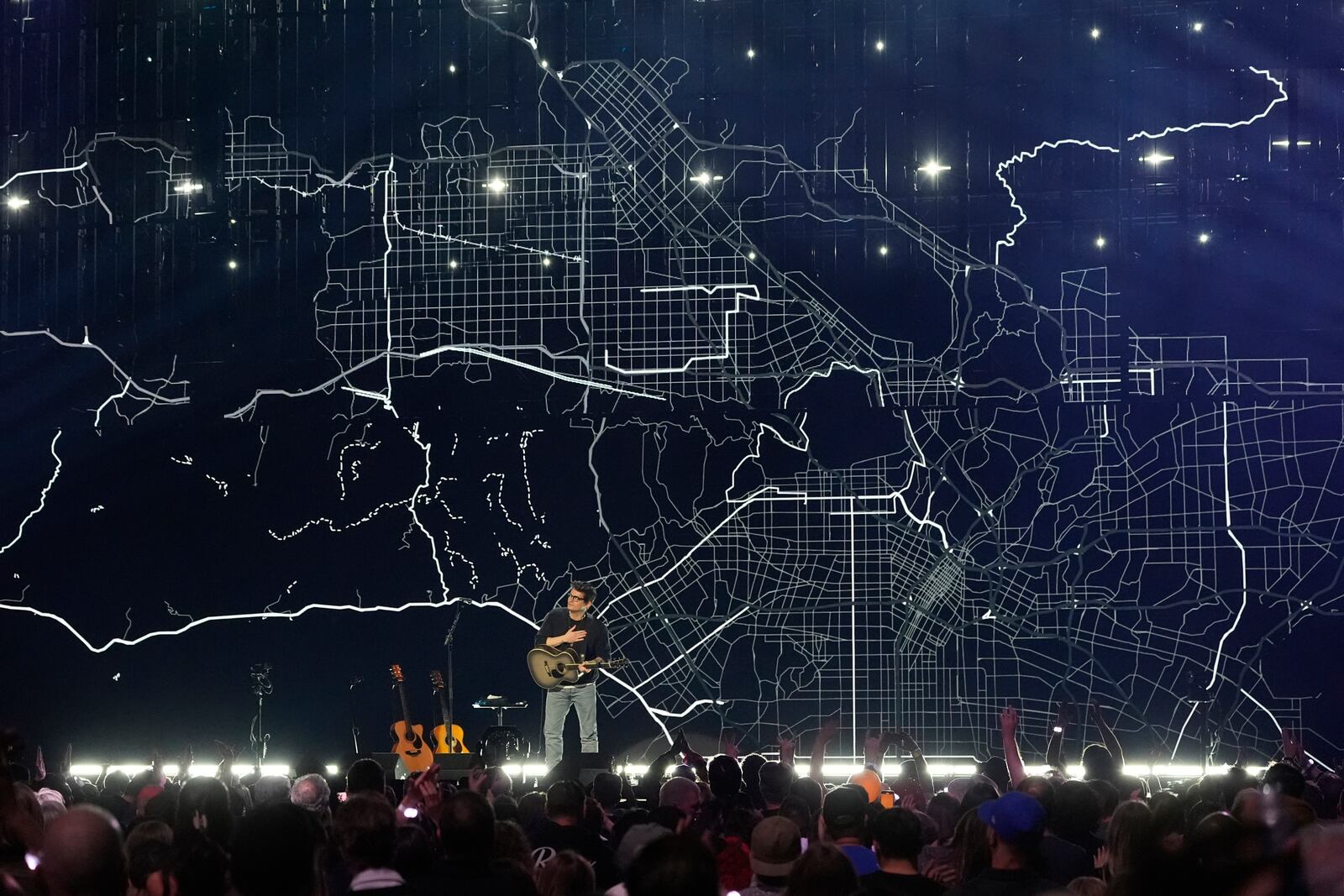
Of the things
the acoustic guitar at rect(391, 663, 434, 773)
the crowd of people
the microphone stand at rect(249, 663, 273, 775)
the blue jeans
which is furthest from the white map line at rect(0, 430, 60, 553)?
the crowd of people

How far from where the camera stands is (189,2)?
411 inches

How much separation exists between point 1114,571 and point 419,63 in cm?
553

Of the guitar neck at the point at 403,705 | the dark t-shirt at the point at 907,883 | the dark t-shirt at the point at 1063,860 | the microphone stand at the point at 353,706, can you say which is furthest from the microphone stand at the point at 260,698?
the dark t-shirt at the point at 907,883

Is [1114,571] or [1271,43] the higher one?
[1271,43]

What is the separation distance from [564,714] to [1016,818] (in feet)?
20.1

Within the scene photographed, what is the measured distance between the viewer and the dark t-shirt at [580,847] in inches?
160

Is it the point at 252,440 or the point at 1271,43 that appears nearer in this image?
the point at 1271,43

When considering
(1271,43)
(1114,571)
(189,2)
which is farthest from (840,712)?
(189,2)

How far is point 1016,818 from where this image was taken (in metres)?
3.26

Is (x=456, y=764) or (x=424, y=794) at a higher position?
(x=424, y=794)

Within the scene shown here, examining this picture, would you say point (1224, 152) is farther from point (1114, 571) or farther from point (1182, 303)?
point (1114, 571)

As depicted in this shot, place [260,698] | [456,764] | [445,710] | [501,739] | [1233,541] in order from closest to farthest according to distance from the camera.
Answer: [456,764] → [501,739] → [1233,541] → [445,710] → [260,698]

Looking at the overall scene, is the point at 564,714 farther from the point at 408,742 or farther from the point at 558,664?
the point at 408,742

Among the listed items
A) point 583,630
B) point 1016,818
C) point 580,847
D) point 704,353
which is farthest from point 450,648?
point 1016,818
